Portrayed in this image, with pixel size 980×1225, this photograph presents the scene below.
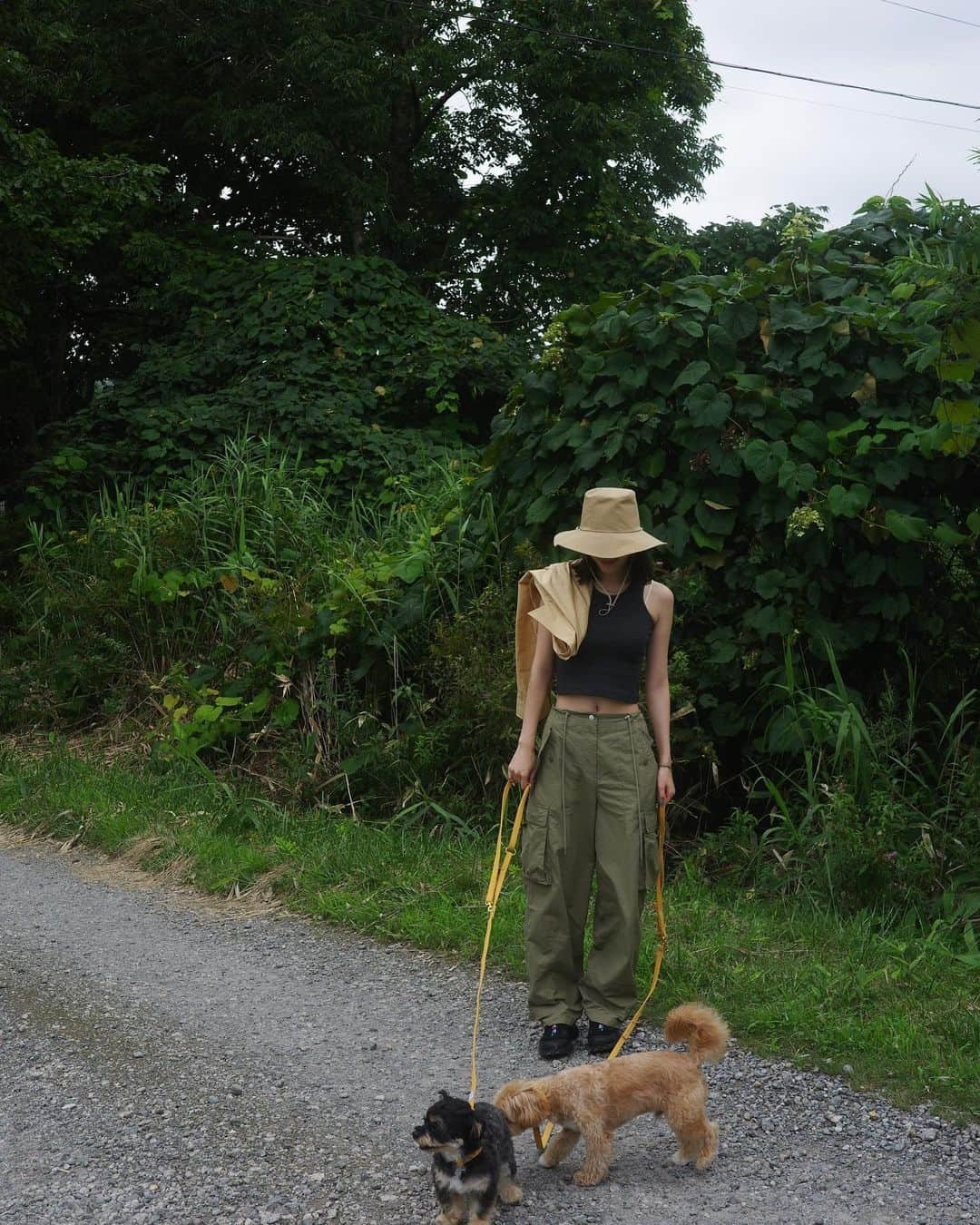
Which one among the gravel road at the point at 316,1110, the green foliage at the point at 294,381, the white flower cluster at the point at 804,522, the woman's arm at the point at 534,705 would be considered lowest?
the gravel road at the point at 316,1110

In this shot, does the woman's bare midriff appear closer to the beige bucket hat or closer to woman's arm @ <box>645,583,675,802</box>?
woman's arm @ <box>645,583,675,802</box>

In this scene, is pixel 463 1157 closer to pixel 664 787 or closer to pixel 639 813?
pixel 639 813

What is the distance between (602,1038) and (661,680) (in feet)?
4.28

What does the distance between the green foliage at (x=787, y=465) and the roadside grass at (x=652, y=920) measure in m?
1.47

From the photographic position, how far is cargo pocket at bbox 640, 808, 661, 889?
445 centimetres

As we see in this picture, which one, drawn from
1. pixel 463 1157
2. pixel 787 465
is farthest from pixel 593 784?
pixel 787 465

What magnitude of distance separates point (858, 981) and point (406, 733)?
3.38 m

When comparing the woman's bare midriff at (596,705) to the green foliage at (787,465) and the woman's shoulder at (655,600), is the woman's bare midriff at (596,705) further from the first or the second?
the green foliage at (787,465)

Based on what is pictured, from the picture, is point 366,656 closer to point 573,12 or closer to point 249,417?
point 249,417

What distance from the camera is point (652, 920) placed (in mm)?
5535

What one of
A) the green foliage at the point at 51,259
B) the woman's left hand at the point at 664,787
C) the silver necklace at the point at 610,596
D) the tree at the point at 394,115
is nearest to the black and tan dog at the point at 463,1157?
the woman's left hand at the point at 664,787

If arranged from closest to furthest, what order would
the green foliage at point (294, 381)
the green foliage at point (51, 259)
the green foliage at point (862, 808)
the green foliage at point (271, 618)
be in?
the green foliage at point (862, 808) < the green foliage at point (271, 618) < the green foliage at point (294, 381) < the green foliage at point (51, 259)

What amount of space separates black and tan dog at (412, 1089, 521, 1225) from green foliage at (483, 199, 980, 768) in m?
3.65

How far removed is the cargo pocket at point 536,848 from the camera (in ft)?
14.6
